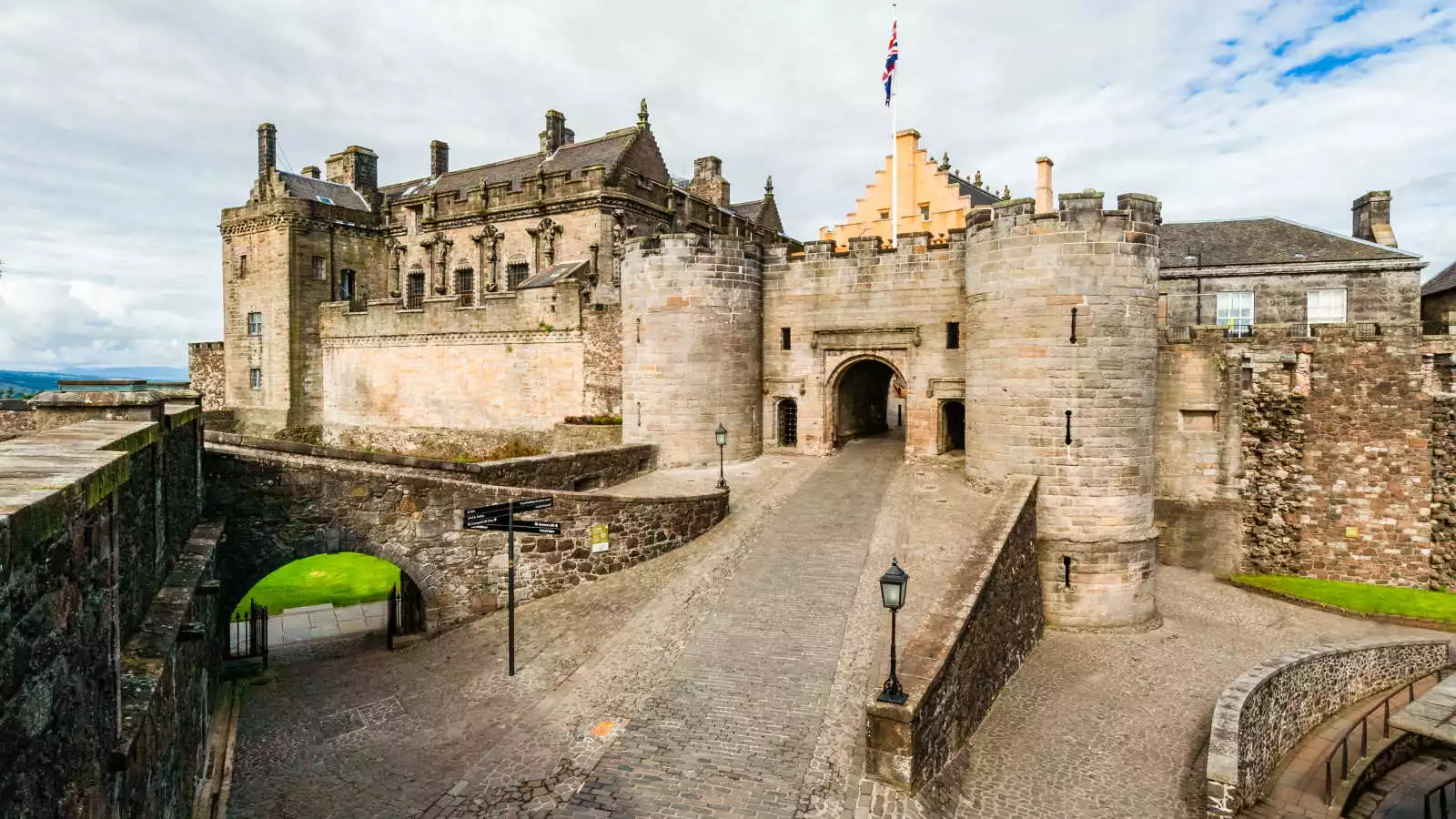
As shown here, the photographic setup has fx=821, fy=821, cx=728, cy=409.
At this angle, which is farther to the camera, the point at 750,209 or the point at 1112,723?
the point at 750,209

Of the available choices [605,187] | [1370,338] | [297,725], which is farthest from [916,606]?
[605,187]

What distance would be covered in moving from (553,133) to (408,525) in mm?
24005

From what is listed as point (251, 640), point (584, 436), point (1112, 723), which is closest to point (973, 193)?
point (584, 436)

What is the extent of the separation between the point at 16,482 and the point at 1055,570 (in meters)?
16.2

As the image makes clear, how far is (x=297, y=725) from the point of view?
11531 millimetres

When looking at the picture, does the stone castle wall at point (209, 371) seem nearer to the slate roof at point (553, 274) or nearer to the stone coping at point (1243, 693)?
the slate roof at point (553, 274)

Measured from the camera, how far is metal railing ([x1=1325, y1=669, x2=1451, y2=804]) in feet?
44.6

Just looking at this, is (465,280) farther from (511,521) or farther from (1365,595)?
(1365,595)

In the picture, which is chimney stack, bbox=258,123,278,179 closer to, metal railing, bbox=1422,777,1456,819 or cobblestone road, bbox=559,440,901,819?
cobblestone road, bbox=559,440,901,819

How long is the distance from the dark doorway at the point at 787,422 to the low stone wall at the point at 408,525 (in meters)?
8.16

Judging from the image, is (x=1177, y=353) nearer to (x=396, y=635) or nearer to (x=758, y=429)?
(x=758, y=429)

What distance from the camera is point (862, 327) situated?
72.3ft

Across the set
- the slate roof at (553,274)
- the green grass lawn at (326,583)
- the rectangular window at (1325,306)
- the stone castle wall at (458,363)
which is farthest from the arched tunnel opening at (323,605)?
the rectangular window at (1325,306)

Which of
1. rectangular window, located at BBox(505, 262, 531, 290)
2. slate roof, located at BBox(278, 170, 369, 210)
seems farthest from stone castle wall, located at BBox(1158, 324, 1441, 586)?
slate roof, located at BBox(278, 170, 369, 210)
